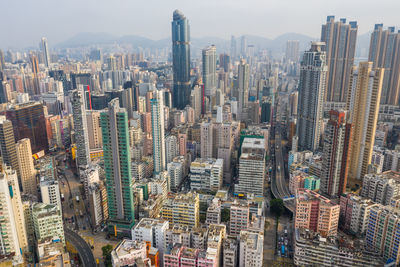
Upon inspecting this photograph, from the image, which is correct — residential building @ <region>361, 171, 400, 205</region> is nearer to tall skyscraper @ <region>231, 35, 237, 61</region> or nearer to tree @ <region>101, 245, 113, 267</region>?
tree @ <region>101, 245, 113, 267</region>

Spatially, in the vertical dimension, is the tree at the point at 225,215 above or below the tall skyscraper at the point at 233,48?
below

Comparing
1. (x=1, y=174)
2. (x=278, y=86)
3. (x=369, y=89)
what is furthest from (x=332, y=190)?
(x=278, y=86)

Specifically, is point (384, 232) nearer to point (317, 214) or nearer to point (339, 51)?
point (317, 214)

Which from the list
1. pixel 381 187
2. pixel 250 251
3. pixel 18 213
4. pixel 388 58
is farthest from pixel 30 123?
pixel 388 58

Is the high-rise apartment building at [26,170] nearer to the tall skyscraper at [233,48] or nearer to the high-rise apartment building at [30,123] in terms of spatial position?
the high-rise apartment building at [30,123]

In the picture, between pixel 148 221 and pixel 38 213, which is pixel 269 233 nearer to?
pixel 148 221

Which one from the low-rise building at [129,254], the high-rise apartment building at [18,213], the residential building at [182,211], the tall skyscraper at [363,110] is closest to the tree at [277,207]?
the residential building at [182,211]

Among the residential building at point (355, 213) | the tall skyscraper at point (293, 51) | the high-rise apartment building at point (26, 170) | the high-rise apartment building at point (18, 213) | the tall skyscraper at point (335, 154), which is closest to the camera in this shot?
the high-rise apartment building at point (18, 213)

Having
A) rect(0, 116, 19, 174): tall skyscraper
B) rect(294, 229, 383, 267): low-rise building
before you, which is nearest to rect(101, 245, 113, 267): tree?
rect(294, 229, 383, 267): low-rise building
